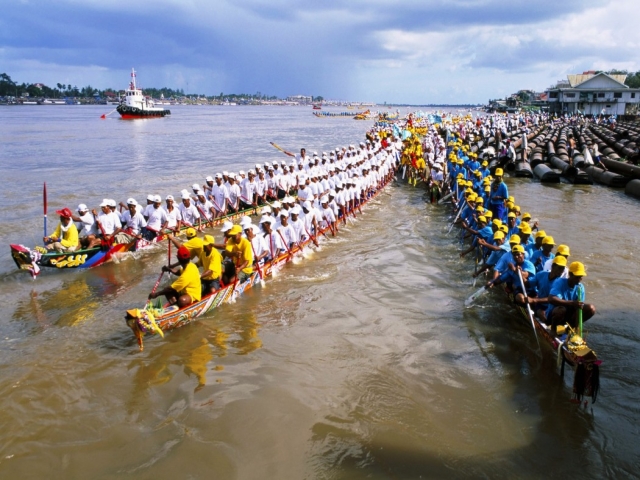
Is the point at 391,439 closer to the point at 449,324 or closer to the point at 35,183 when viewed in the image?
the point at 449,324

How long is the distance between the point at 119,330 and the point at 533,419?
718cm

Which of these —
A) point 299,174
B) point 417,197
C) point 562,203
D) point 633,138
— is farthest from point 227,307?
point 633,138

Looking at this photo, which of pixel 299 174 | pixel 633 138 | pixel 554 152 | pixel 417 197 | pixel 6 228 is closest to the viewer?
pixel 6 228

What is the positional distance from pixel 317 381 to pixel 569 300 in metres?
3.99

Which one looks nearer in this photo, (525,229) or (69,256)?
(525,229)

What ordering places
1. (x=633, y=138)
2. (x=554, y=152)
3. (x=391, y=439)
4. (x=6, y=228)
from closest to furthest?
(x=391, y=439) < (x=6, y=228) < (x=554, y=152) < (x=633, y=138)

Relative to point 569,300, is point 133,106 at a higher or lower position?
higher

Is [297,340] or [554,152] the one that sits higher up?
[554,152]

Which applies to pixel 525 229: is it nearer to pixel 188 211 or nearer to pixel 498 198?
pixel 498 198

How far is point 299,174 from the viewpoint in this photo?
18.9m

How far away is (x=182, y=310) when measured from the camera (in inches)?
321

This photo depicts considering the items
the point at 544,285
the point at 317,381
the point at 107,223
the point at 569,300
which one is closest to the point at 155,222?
the point at 107,223

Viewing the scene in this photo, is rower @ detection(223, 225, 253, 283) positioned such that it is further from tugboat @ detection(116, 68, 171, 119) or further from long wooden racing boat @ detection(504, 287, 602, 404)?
tugboat @ detection(116, 68, 171, 119)

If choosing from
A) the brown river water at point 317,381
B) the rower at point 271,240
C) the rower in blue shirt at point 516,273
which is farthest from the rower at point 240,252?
the rower in blue shirt at point 516,273
